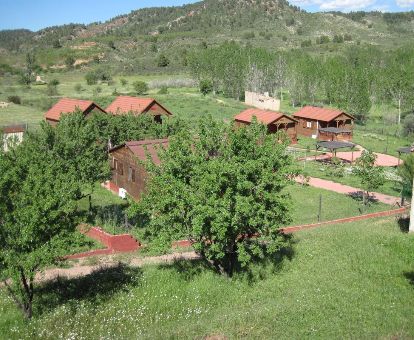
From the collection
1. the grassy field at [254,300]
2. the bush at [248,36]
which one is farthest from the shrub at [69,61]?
the grassy field at [254,300]

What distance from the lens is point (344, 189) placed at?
31.7 m

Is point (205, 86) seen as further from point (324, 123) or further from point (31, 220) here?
point (31, 220)

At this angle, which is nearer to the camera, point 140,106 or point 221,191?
point 221,191

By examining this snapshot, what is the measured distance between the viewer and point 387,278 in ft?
54.0

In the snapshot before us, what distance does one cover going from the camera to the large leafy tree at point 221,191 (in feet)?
47.6

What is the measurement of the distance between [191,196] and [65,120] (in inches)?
477

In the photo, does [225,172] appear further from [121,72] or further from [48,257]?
[121,72]

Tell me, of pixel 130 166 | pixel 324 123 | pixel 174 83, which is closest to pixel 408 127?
pixel 324 123

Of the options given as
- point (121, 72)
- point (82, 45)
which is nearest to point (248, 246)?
point (121, 72)

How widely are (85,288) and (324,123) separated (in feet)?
120

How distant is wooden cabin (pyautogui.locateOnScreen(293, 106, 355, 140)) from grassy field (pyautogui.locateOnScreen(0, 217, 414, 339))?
29097 mm

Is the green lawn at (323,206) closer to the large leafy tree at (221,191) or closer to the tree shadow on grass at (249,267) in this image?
the tree shadow on grass at (249,267)

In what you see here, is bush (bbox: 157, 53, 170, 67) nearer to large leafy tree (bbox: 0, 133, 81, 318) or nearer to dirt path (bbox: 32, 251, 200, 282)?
dirt path (bbox: 32, 251, 200, 282)

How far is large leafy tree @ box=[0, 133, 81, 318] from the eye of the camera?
12578 millimetres
